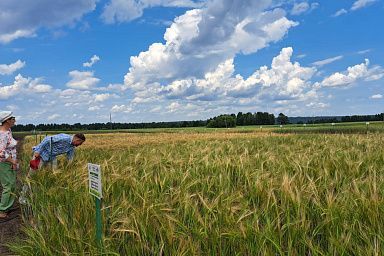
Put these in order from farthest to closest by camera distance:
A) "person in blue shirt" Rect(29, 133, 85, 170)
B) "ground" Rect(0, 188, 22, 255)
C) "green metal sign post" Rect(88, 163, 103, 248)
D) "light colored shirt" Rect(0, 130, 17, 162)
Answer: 1. "person in blue shirt" Rect(29, 133, 85, 170)
2. "light colored shirt" Rect(0, 130, 17, 162)
3. "ground" Rect(0, 188, 22, 255)
4. "green metal sign post" Rect(88, 163, 103, 248)

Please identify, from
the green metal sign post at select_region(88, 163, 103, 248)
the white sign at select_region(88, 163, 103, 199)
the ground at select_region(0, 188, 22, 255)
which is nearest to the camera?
the green metal sign post at select_region(88, 163, 103, 248)

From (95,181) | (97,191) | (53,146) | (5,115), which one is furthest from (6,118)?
(97,191)

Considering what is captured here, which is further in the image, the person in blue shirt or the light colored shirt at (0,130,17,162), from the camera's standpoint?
the person in blue shirt

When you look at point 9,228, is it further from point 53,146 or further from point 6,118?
point 53,146

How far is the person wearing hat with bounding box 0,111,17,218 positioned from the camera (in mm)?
6348

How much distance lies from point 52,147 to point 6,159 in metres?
1.36

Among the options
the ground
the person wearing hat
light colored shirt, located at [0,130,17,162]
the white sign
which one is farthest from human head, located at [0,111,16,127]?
the white sign

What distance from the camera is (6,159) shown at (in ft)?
20.9

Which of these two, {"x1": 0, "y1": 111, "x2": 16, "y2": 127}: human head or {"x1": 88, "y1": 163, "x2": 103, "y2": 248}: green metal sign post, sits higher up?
{"x1": 0, "y1": 111, "x2": 16, "y2": 127}: human head

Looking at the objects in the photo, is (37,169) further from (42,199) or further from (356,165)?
(356,165)

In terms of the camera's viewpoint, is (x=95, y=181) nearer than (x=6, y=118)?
Yes

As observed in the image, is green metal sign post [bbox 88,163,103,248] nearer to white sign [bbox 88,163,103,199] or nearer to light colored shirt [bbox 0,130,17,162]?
white sign [bbox 88,163,103,199]

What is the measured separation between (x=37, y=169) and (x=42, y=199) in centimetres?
213

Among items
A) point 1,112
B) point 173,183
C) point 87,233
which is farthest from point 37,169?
point 87,233
